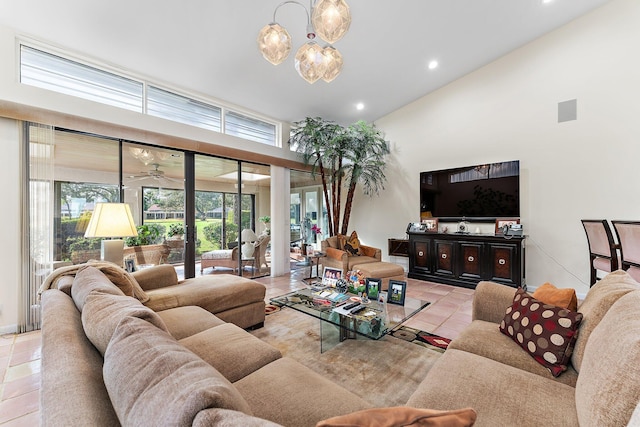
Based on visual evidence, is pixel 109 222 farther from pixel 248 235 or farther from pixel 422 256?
pixel 422 256

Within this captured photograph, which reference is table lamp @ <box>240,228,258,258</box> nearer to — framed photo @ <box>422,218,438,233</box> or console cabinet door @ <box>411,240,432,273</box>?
console cabinet door @ <box>411,240,432,273</box>

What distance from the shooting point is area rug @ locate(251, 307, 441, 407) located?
1.87m

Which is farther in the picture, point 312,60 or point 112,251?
point 112,251

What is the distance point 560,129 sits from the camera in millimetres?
4020

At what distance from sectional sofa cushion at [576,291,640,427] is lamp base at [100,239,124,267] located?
11.8 feet

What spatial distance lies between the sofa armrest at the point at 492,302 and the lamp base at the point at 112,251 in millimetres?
3436

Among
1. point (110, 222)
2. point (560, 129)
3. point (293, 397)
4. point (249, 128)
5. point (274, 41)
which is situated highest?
point (249, 128)

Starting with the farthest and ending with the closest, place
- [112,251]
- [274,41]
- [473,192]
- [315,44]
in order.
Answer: [473,192] → [112,251] → [315,44] → [274,41]

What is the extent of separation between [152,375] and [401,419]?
0.60 m

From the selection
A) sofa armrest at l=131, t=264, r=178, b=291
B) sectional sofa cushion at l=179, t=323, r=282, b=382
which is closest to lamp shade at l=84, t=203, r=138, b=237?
sofa armrest at l=131, t=264, r=178, b=291

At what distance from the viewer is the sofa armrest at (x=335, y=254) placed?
438 centimetres

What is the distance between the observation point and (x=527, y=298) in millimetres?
1705

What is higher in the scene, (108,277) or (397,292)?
(108,277)

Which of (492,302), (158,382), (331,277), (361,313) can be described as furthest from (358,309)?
(158,382)
